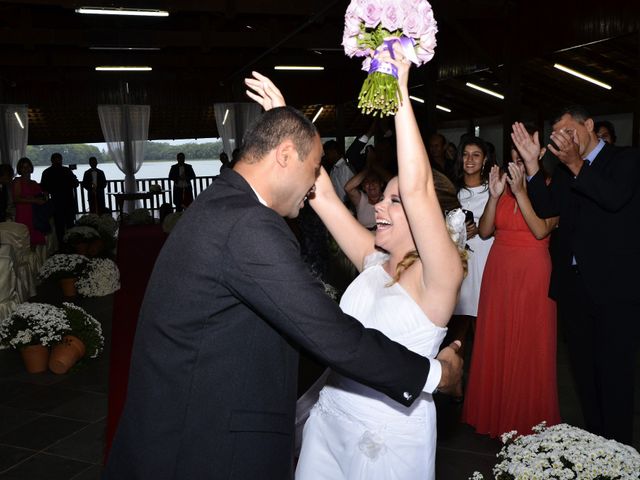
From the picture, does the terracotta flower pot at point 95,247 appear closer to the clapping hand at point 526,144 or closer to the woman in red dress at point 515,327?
the woman in red dress at point 515,327

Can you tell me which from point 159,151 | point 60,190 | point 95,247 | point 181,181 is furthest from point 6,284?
point 159,151

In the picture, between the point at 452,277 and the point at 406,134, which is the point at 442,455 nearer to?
the point at 452,277

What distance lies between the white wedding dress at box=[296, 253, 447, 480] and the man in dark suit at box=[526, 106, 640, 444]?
1416 mm

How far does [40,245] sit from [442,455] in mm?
7498

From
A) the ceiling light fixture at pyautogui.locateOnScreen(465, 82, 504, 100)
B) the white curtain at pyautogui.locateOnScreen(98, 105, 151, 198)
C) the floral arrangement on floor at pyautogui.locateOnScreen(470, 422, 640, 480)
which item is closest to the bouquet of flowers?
the floral arrangement on floor at pyautogui.locateOnScreen(470, 422, 640, 480)

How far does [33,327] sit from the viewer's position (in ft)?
16.4

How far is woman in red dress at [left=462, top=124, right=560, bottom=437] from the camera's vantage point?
359 centimetres

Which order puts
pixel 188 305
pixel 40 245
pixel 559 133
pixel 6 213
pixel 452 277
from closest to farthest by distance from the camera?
pixel 188 305 → pixel 452 277 → pixel 559 133 → pixel 6 213 → pixel 40 245

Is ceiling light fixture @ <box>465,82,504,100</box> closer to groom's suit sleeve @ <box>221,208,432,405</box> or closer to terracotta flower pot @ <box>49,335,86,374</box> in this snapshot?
terracotta flower pot @ <box>49,335,86,374</box>

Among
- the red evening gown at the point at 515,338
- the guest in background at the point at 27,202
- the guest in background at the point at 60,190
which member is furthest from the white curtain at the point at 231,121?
the red evening gown at the point at 515,338

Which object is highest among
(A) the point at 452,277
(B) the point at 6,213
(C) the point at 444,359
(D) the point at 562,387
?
(A) the point at 452,277

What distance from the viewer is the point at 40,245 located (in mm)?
9289

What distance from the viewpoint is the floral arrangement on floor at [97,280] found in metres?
7.57

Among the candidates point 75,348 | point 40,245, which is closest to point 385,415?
point 75,348
